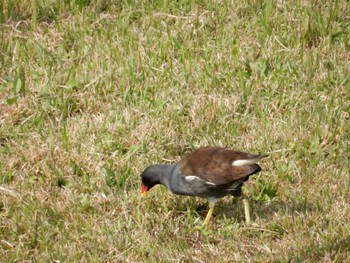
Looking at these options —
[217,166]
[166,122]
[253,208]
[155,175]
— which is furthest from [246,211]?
[166,122]

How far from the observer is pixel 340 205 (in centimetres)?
636

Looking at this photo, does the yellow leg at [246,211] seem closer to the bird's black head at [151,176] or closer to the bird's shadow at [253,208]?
the bird's shadow at [253,208]

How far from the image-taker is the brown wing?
608cm

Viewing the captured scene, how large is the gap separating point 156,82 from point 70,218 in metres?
1.82

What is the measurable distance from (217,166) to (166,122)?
1.17 meters

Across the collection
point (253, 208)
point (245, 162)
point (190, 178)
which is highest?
point (245, 162)

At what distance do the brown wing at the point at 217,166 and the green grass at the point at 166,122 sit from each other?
14.9 inches

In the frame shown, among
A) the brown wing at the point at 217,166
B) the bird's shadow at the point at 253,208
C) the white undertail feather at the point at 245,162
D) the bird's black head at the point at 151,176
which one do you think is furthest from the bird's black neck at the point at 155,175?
the white undertail feather at the point at 245,162

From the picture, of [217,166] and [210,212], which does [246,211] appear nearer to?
[210,212]

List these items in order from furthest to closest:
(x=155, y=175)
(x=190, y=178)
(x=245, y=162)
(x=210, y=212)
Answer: (x=155, y=175)
(x=210, y=212)
(x=190, y=178)
(x=245, y=162)

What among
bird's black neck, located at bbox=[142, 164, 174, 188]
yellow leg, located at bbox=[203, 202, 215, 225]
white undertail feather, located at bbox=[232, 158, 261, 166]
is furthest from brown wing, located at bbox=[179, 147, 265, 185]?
yellow leg, located at bbox=[203, 202, 215, 225]

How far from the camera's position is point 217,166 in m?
6.19

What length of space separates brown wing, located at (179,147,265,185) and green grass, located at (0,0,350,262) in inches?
14.9

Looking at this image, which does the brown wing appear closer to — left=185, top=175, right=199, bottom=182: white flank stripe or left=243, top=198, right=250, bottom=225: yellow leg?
left=185, top=175, right=199, bottom=182: white flank stripe
